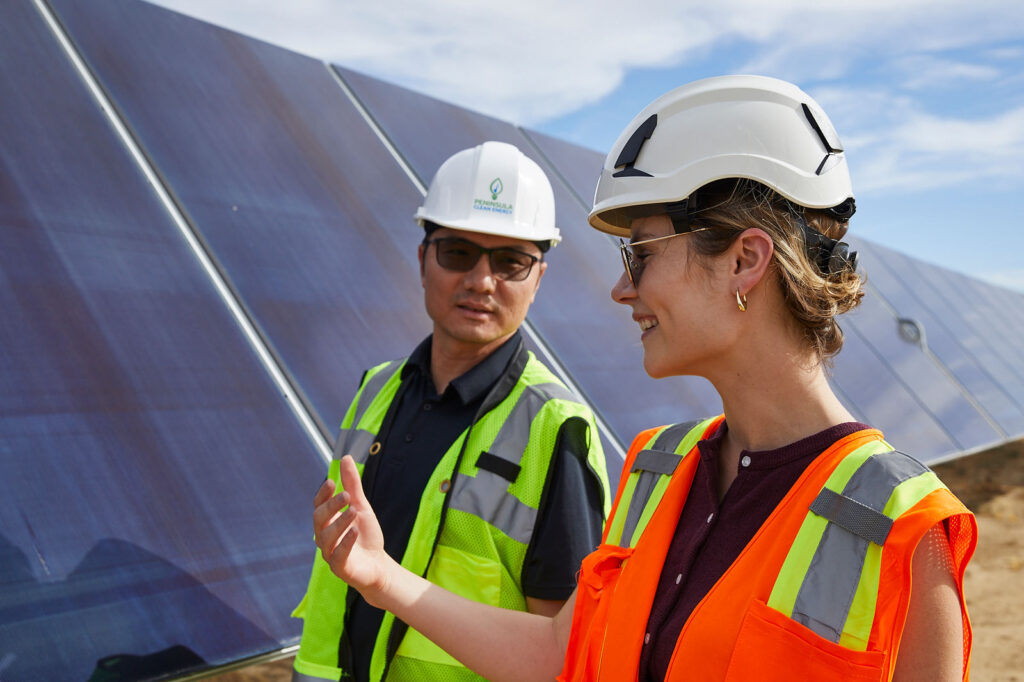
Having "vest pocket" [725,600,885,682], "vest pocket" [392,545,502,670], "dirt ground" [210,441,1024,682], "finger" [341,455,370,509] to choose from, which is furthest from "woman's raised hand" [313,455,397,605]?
"dirt ground" [210,441,1024,682]

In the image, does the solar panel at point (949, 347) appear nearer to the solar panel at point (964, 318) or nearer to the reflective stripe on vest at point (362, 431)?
the solar panel at point (964, 318)

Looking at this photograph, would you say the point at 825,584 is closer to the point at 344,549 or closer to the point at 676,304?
the point at 676,304

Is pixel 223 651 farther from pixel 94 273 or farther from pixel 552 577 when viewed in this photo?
pixel 94 273

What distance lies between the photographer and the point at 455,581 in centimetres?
236

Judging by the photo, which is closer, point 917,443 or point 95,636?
point 95,636

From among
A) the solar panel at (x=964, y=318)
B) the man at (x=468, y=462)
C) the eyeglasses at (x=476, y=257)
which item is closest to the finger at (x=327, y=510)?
the man at (x=468, y=462)

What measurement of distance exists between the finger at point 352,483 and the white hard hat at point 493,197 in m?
1.16

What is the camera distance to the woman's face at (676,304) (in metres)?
1.71

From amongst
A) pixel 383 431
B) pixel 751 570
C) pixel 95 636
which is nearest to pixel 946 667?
pixel 751 570

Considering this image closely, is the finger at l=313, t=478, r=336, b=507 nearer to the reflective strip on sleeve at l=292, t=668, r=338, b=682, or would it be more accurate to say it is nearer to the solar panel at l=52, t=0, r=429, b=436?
the reflective strip on sleeve at l=292, t=668, r=338, b=682

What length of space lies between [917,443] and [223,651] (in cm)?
619

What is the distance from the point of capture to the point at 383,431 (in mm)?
2652

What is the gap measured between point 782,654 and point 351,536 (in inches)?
34.1

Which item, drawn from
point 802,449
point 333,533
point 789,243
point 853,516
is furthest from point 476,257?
point 853,516
